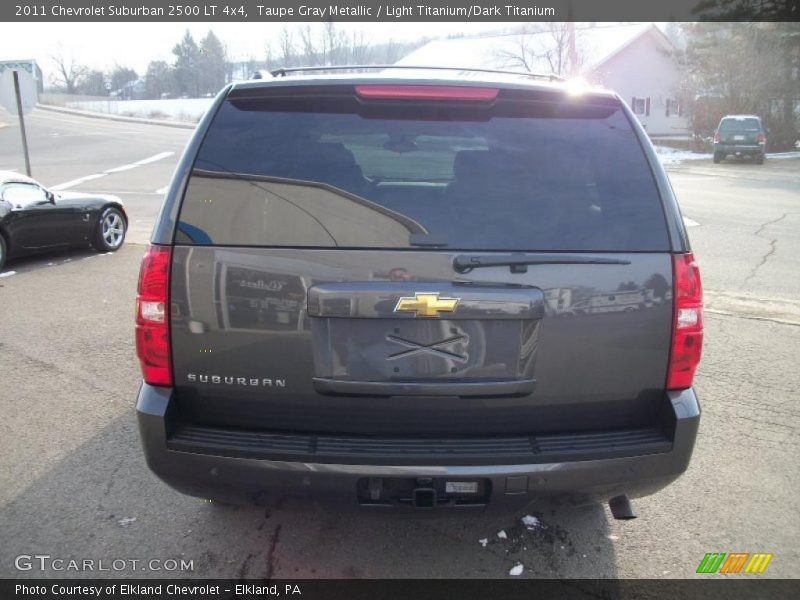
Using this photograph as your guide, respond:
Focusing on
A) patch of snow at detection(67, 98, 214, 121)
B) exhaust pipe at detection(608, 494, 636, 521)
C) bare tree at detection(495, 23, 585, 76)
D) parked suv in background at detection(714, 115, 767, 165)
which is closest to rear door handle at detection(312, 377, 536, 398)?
exhaust pipe at detection(608, 494, 636, 521)

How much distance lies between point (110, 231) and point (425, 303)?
29.8ft

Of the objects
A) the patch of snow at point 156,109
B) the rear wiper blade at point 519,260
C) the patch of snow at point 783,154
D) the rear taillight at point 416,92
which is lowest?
the patch of snow at point 783,154

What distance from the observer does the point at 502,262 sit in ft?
7.41

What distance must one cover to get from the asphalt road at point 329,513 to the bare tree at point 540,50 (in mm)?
36574

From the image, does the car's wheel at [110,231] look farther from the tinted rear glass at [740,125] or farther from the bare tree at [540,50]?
the bare tree at [540,50]

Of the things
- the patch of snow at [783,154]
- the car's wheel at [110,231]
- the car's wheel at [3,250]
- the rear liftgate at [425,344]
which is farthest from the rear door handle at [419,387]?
the patch of snow at [783,154]

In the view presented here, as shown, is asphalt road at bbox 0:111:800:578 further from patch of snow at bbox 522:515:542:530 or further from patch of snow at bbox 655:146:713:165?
patch of snow at bbox 655:146:713:165

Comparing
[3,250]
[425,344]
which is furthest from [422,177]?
[3,250]

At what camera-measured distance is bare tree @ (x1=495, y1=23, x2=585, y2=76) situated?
1542 inches

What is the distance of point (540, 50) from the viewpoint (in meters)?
42.6

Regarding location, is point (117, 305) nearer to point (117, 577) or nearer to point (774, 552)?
point (117, 577)

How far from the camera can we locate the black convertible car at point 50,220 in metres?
8.64

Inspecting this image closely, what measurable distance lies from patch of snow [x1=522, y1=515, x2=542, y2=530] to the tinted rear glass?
28.4m

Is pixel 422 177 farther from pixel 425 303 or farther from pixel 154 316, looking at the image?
pixel 154 316
